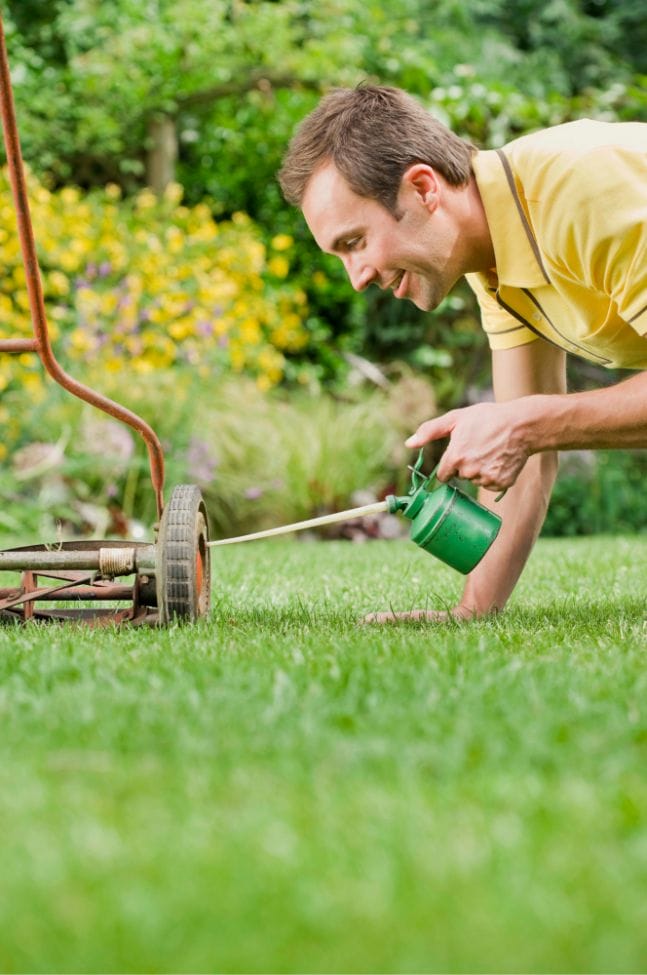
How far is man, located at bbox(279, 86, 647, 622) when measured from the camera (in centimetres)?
233

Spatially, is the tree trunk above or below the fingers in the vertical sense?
above

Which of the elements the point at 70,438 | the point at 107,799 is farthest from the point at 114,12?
the point at 107,799

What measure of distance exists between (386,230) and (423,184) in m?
0.13

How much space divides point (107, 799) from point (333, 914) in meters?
0.39

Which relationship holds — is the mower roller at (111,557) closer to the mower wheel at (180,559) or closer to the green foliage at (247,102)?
the mower wheel at (180,559)

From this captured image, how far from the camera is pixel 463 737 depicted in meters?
1.54

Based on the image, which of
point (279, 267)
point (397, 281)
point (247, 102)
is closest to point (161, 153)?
point (247, 102)

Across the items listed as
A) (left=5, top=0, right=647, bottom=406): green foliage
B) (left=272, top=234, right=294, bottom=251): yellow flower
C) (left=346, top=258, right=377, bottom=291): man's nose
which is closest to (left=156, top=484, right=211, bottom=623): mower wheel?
(left=346, top=258, right=377, bottom=291): man's nose

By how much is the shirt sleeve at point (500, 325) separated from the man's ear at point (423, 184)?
404 mm

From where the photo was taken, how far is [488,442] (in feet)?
8.10

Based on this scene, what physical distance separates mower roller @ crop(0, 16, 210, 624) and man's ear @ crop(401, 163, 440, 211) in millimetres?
755

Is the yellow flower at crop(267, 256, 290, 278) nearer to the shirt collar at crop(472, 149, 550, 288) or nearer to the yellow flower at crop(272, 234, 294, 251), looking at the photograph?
the yellow flower at crop(272, 234, 294, 251)

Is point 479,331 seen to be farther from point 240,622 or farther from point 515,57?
point 240,622

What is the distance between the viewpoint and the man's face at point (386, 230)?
255cm
